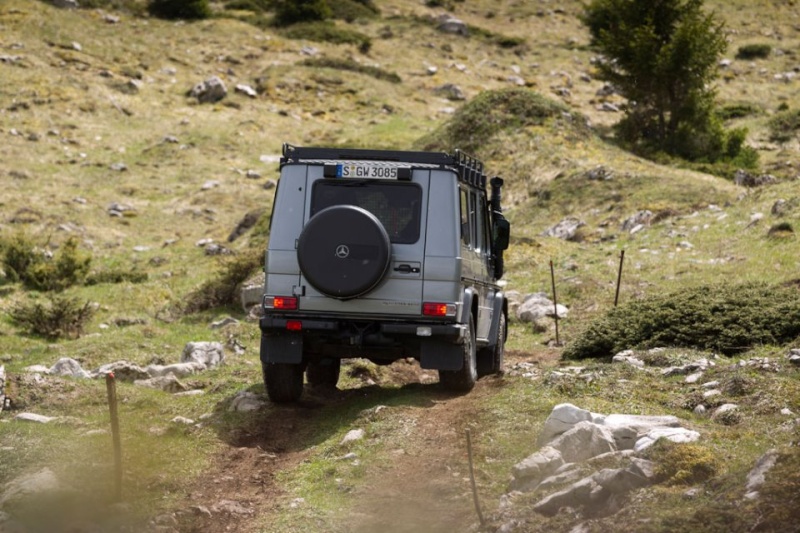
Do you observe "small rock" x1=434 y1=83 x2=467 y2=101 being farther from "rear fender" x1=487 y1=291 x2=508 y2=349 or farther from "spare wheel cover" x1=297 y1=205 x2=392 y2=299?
"spare wheel cover" x1=297 y1=205 x2=392 y2=299

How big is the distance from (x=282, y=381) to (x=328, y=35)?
50434mm

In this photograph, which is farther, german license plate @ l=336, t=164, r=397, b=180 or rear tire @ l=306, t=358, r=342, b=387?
rear tire @ l=306, t=358, r=342, b=387

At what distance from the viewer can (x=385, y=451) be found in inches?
352

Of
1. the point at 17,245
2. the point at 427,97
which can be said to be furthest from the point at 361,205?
the point at 427,97

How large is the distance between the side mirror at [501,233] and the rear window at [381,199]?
7.84ft

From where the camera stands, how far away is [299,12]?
6172 cm

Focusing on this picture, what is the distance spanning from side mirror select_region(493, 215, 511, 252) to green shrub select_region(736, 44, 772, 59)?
2234 inches

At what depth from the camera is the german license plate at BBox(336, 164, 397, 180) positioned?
10688mm

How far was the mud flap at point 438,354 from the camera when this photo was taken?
10898 mm

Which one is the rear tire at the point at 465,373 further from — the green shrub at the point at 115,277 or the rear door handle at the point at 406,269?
the green shrub at the point at 115,277

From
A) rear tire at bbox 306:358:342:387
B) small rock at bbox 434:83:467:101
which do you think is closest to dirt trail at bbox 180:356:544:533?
rear tire at bbox 306:358:342:387

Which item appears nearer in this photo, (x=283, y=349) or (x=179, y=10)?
(x=283, y=349)

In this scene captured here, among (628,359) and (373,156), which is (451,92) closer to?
(628,359)

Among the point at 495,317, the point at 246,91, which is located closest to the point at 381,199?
the point at 495,317
